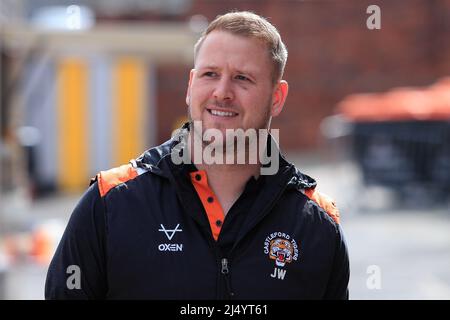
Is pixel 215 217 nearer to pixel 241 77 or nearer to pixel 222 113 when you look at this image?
pixel 222 113

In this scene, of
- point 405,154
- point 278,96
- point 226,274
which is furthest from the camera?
point 405,154

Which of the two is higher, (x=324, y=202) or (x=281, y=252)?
(x=324, y=202)

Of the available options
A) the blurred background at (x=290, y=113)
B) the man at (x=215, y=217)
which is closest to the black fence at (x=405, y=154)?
the blurred background at (x=290, y=113)

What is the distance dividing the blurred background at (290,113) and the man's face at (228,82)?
282cm

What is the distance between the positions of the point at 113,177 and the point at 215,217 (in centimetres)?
36

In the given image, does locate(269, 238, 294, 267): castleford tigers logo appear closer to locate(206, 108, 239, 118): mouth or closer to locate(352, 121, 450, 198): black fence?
locate(206, 108, 239, 118): mouth

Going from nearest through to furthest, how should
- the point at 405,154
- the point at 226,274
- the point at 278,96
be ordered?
the point at 226,274
the point at 278,96
the point at 405,154

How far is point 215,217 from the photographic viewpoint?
250 centimetres

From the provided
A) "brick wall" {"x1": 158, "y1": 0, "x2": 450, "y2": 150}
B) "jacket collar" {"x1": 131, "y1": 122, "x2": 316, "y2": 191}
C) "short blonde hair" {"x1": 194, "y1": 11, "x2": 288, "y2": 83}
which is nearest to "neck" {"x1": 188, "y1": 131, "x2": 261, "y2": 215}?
"jacket collar" {"x1": 131, "y1": 122, "x2": 316, "y2": 191}

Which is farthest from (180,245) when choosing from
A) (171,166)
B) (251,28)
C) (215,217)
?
(251,28)

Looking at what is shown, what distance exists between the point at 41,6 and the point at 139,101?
5504 mm

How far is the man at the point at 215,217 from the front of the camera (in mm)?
2395

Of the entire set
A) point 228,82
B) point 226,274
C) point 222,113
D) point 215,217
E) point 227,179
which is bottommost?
point 226,274

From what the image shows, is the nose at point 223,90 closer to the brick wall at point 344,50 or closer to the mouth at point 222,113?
the mouth at point 222,113
